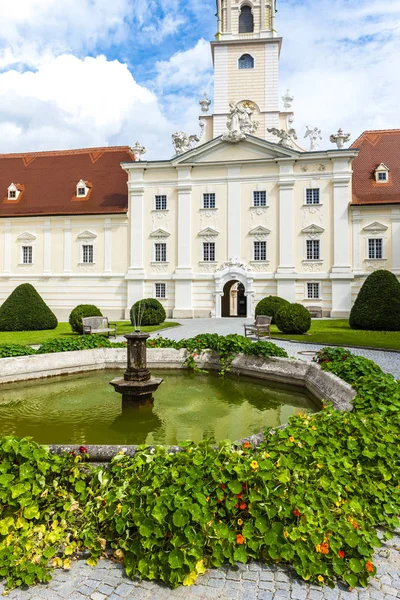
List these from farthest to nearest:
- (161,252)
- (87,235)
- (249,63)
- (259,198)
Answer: (249,63) → (87,235) → (161,252) → (259,198)

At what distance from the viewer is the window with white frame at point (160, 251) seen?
31.3 m

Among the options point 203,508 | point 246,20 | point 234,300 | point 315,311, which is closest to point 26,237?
point 234,300

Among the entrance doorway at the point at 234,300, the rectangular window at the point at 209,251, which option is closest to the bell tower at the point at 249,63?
the rectangular window at the point at 209,251

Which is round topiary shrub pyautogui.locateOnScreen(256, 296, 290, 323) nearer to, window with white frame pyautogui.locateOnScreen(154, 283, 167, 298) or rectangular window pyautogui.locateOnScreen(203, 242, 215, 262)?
rectangular window pyautogui.locateOnScreen(203, 242, 215, 262)

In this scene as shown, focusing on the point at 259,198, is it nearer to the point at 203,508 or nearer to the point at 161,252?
the point at 161,252

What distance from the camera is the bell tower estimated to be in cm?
3488

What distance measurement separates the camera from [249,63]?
116 ft

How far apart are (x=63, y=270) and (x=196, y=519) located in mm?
31305

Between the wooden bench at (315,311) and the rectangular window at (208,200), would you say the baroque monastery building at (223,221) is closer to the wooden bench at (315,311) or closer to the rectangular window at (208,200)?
the rectangular window at (208,200)

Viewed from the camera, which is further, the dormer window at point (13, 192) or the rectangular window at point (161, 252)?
the dormer window at point (13, 192)

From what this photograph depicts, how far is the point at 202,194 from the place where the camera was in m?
31.0

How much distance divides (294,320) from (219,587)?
1620 cm

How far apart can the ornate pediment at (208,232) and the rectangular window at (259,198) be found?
345 centimetres

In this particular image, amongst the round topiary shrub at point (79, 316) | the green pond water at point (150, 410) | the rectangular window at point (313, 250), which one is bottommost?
the green pond water at point (150, 410)
